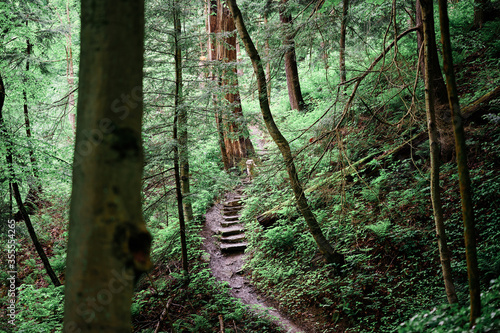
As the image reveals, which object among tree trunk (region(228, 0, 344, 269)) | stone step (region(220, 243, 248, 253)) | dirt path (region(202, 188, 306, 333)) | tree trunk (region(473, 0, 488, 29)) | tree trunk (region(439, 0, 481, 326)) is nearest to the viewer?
tree trunk (region(439, 0, 481, 326))

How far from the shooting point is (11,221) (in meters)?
8.38

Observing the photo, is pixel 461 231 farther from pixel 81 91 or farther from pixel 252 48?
pixel 81 91

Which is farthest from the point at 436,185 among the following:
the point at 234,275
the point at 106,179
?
the point at 234,275

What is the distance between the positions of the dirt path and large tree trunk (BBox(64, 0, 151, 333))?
578 cm

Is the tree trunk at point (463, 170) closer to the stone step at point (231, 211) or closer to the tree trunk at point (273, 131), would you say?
the tree trunk at point (273, 131)

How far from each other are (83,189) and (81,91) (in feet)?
1.02

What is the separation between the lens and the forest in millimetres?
1012

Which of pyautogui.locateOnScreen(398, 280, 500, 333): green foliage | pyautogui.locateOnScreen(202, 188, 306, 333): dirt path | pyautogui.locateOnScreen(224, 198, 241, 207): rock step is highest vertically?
pyautogui.locateOnScreen(398, 280, 500, 333): green foliage

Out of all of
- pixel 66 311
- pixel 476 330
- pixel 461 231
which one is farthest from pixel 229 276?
pixel 66 311

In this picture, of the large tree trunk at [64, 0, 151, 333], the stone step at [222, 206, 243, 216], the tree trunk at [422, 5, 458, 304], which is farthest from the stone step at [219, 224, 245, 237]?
the large tree trunk at [64, 0, 151, 333]

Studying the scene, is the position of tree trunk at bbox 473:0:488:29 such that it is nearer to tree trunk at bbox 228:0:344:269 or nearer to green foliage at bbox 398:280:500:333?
tree trunk at bbox 228:0:344:269

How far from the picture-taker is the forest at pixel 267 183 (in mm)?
1012

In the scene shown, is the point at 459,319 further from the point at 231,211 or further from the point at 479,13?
the point at 479,13

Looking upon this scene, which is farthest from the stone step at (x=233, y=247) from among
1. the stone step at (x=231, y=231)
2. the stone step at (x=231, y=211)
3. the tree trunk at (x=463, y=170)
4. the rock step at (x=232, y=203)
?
the tree trunk at (x=463, y=170)
